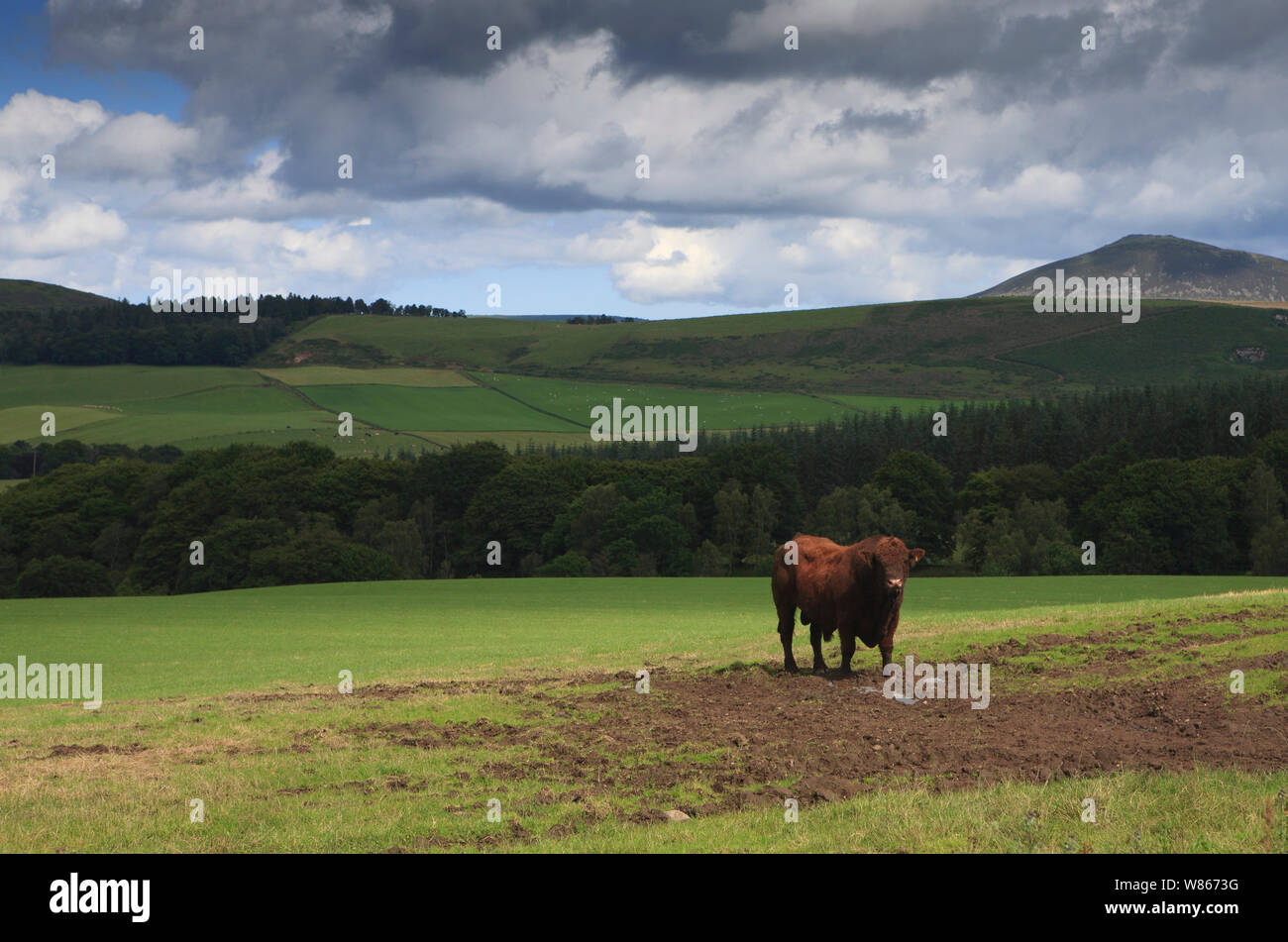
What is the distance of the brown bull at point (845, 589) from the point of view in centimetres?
2212

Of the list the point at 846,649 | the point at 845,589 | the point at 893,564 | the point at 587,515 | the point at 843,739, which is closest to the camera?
the point at 843,739

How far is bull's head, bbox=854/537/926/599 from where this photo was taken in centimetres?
2162

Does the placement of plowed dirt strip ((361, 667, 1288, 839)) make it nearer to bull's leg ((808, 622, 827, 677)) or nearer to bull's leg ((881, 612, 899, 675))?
bull's leg ((881, 612, 899, 675))

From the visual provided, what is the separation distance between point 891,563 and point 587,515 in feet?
311

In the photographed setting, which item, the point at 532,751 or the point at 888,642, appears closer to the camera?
the point at 532,751

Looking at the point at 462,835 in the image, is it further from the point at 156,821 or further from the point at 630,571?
the point at 630,571

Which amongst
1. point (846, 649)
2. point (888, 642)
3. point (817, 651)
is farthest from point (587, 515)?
point (888, 642)

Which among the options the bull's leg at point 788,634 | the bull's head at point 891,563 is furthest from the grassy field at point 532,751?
the bull's head at point 891,563

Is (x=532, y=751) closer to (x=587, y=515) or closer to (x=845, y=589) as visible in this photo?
(x=845, y=589)

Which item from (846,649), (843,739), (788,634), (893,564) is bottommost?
(843,739)

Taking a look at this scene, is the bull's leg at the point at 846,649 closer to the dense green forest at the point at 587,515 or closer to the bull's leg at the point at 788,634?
the bull's leg at the point at 788,634

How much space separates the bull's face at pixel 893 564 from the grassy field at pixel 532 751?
8.08ft

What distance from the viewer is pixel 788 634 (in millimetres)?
25062

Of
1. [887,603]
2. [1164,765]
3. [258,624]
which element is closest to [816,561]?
[887,603]
